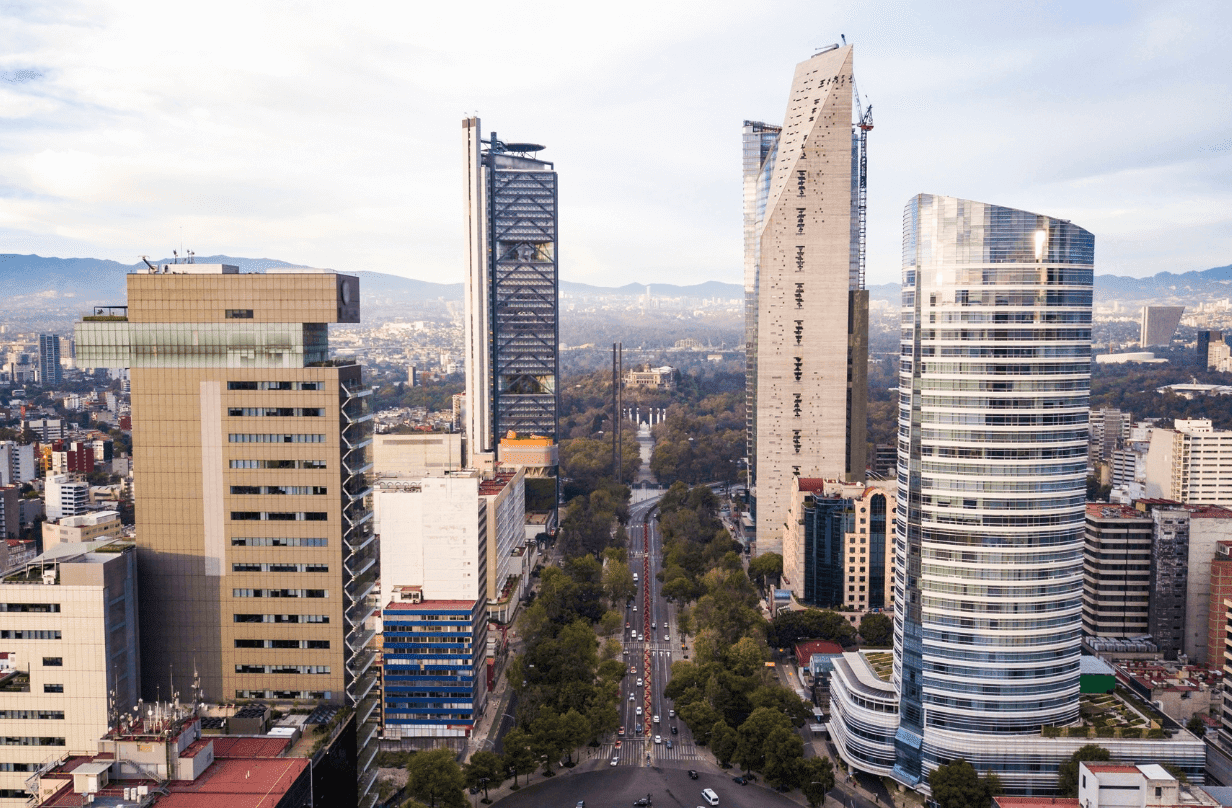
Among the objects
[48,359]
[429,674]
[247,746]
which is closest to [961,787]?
[429,674]

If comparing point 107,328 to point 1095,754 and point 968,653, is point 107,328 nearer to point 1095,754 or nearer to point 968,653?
point 968,653

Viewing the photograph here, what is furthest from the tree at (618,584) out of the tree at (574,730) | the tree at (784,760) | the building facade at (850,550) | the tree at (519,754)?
the tree at (784,760)

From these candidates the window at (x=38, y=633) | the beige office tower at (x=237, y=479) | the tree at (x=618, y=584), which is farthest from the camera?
the tree at (x=618, y=584)

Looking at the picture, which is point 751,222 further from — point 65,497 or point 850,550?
point 65,497

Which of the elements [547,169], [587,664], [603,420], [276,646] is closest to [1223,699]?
[587,664]

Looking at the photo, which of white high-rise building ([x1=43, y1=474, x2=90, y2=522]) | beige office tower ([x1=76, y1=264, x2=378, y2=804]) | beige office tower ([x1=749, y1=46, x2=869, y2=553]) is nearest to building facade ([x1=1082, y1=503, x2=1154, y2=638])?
beige office tower ([x1=749, y1=46, x2=869, y2=553])

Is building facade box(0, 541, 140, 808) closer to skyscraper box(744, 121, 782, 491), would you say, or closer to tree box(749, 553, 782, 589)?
tree box(749, 553, 782, 589)

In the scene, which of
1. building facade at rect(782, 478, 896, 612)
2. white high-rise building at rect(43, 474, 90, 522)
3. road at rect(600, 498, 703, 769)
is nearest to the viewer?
road at rect(600, 498, 703, 769)

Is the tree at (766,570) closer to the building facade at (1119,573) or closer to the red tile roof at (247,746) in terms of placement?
the building facade at (1119,573)
